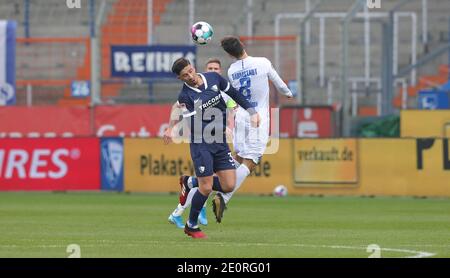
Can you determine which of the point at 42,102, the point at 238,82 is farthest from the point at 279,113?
the point at 238,82

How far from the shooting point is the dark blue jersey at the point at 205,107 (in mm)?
14477

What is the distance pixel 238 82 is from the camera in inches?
665

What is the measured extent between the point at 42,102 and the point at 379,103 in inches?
345

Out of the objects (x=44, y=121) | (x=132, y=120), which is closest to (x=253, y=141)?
(x=132, y=120)

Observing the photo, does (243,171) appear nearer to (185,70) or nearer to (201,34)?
(201,34)

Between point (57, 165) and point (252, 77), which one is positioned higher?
point (252, 77)

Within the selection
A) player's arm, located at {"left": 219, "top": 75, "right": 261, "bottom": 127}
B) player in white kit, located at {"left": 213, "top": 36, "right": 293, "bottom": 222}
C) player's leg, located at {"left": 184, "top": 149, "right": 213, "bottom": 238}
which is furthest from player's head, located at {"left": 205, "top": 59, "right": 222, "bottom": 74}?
player's leg, located at {"left": 184, "top": 149, "right": 213, "bottom": 238}

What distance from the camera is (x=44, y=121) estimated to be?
2948cm

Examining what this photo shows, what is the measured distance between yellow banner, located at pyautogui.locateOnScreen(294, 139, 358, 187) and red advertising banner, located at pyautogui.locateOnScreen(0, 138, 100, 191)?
4349 millimetres

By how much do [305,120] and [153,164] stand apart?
4.65 m

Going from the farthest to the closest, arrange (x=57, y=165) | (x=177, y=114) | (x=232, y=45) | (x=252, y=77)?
(x=57, y=165) → (x=252, y=77) → (x=232, y=45) → (x=177, y=114)

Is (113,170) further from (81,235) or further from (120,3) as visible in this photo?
(81,235)

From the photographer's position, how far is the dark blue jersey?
14477 mm
